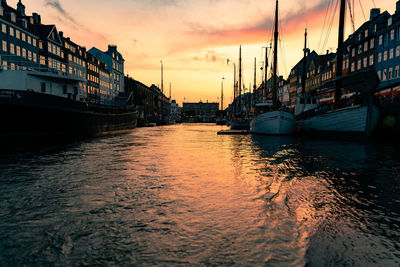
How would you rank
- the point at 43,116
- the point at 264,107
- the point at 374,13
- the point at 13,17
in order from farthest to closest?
1. the point at 374,13
2. the point at 13,17
3. the point at 264,107
4. the point at 43,116

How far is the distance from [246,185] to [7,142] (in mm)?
15656

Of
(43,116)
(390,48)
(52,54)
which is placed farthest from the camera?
(52,54)

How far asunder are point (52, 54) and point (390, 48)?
202 ft

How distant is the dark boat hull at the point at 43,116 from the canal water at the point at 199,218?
9.74 m

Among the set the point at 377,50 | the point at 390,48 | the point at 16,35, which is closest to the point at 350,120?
the point at 390,48

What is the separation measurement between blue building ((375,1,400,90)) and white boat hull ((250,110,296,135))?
25075 mm

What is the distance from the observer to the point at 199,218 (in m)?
4.56

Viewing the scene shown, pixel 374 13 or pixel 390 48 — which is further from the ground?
pixel 374 13

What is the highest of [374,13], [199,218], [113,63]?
[374,13]

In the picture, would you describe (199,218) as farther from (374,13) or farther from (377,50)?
(374,13)

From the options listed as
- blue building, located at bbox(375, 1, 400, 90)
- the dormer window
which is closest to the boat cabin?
blue building, located at bbox(375, 1, 400, 90)

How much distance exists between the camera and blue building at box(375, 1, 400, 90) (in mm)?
42125

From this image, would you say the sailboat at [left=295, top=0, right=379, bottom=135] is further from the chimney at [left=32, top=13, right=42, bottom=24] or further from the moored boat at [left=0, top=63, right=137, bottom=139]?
the chimney at [left=32, top=13, right=42, bottom=24]

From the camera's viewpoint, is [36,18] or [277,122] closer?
[277,122]
